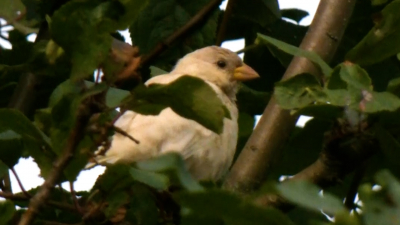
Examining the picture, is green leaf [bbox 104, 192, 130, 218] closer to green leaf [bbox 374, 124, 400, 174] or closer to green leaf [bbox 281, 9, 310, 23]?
green leaf [bbox 374, 124, 400, 174]

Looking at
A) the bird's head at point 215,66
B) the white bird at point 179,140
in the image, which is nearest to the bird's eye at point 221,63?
the bird's head at point 215,66

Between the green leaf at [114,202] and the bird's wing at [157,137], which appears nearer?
the green leaf at [114,202]

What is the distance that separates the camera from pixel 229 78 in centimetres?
399

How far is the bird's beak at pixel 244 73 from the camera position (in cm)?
329

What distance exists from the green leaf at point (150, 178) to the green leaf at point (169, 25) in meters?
1.43

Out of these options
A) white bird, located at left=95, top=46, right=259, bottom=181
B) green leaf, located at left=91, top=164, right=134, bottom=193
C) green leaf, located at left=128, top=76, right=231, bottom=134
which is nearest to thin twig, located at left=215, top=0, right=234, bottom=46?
white bird, located at left=95, top=46, right=259, bottom=181

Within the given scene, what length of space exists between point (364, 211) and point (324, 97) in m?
0.82

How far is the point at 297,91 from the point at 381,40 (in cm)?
25

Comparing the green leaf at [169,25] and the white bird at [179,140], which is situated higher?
the green leaf at [169,25]

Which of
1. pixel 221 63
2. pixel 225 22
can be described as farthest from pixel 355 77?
pixel 221 63

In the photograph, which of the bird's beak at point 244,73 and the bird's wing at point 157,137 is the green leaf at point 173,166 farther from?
the bird's beak at point 244,73

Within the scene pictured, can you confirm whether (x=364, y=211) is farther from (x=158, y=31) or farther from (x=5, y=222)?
(x=158, y=31)

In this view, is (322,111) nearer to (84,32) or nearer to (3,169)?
(84,32)

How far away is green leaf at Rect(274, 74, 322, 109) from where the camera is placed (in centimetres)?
202
